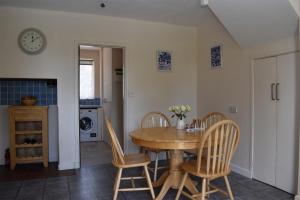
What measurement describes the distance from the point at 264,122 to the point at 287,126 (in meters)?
0.35

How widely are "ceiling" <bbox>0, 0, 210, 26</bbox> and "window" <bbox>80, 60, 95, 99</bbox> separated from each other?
11.6 feet

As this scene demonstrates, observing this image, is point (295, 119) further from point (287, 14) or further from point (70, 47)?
point (70, 47)

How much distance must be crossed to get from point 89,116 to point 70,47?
2.84 metres

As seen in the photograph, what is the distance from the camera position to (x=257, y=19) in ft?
9.62

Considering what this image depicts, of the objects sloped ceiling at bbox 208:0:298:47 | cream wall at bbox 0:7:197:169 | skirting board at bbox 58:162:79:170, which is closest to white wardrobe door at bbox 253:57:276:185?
sloped ceiling at bbox 208:0:298:47

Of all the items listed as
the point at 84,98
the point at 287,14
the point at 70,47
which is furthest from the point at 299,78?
the point at 84,98

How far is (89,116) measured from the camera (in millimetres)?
6477

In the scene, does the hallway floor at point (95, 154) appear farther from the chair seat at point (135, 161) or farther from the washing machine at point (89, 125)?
the chair seat at point (135, 161)

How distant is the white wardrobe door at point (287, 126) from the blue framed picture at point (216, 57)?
1.16m

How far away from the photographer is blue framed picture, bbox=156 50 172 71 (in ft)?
14.7

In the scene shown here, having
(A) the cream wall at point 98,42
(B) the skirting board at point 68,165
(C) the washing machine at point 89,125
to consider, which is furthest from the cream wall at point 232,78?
(C) the washing machine at point 89,125

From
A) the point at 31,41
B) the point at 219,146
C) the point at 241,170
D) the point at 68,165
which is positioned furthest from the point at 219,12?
the point at 68,165

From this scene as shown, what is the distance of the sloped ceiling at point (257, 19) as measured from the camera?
264 centimetres

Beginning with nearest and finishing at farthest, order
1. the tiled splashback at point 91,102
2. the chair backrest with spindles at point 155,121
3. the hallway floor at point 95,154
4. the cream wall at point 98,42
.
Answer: the cream wall at point 98,42, the chair backrest with spindles at point 155,121, the hallway floor at point 95,154, the tiled splashback at point 91,102
